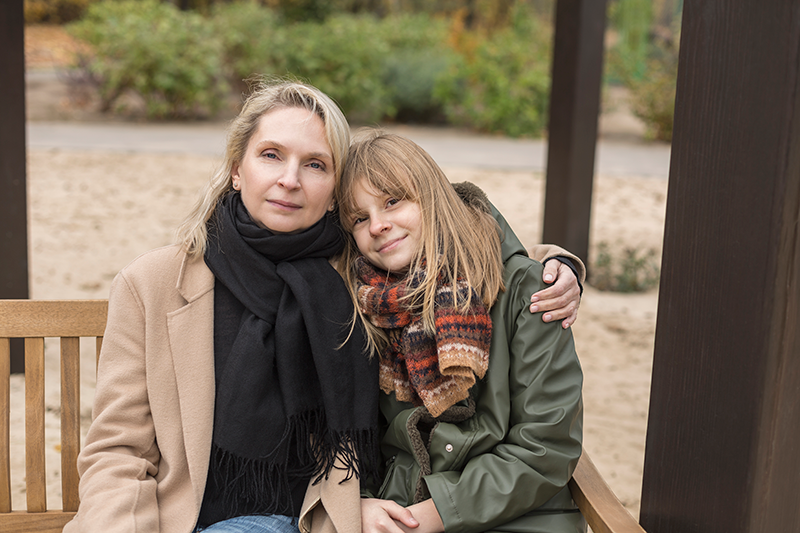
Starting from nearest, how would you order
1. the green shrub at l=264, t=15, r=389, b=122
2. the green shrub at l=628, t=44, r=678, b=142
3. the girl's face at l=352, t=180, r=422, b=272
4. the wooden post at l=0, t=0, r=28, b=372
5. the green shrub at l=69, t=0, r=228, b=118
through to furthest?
1. the girl's face at l=352, t=180, r=422, b=272
2. the wooden post at l=0, t=0, r=28, b=372
3. the green shrub at l=69, t=0, r=228, b=118
4. the green shrub at l=628, t=44, r=678, b=142
5. the green shrub at l=264, t=15, r=389, b=122

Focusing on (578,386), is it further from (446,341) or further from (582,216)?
(582,216)

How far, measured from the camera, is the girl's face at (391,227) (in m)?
2.04

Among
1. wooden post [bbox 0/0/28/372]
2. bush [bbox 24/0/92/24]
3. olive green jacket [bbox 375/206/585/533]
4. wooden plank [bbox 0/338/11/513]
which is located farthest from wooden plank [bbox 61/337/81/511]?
bush [bbox 24/0/92/24]

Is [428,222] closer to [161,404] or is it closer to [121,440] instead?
[161,404]

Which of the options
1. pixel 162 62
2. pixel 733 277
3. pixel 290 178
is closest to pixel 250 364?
pixel 290 178

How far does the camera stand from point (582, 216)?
6.62 metres

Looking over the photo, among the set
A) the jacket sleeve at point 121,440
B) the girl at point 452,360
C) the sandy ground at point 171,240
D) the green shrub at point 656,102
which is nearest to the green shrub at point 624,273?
the sandy ground at point 171,240

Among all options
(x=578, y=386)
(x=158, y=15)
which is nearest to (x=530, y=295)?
(x=578, y=386)

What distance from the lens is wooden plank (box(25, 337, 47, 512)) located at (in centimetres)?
217

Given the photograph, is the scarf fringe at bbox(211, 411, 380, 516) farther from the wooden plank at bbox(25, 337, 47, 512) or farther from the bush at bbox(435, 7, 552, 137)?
the bush at bbox(435, 7, 552, 137)

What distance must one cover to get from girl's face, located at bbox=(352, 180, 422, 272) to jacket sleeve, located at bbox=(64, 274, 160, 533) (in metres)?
0.64

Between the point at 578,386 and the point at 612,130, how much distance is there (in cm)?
1376

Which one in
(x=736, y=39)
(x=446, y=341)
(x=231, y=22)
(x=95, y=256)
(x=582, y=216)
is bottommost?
(x=95, y=256)

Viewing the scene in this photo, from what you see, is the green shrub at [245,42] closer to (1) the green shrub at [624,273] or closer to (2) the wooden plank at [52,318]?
(1) the green shrub at [624,273]
